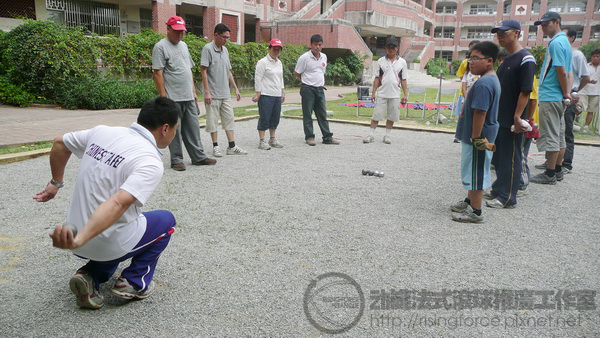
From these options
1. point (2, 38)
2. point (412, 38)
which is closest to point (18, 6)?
point (2, 38)

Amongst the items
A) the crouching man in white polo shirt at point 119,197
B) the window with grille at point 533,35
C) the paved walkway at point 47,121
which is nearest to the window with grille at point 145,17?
the paved walkway at point 47,121

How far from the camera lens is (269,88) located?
7629 mm

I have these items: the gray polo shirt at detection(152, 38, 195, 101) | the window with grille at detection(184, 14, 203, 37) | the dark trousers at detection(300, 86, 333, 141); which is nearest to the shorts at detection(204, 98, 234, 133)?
the gray polo shirt at detection(152, 38, 195, 101)

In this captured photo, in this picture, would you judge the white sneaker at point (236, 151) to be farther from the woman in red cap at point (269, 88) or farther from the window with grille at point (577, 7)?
the window with grille at point (577, 7)

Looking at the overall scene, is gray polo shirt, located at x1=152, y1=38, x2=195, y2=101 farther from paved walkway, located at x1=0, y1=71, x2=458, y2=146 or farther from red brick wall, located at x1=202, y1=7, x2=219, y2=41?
red brick wall, located at x1=202, y1=7, x2=219, y2=41

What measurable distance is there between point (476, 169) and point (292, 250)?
1.99 metres

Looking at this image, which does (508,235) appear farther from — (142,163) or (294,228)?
(142,163)

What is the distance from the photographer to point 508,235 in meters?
4.06

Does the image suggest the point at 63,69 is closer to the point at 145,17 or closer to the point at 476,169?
the point at 476,169

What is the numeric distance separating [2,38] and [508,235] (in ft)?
47.4

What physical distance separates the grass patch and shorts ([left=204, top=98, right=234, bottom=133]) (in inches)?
108

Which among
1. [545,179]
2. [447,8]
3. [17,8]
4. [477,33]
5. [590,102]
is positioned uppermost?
[447,8]

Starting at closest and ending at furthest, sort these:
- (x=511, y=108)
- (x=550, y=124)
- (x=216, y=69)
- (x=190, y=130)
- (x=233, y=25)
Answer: (x=511, y=108) < (x=550, y=124) < (x=190, y=130) < (x=216, y=69) < (x=233, y=25)

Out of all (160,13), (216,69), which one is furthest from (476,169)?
(160,13)
